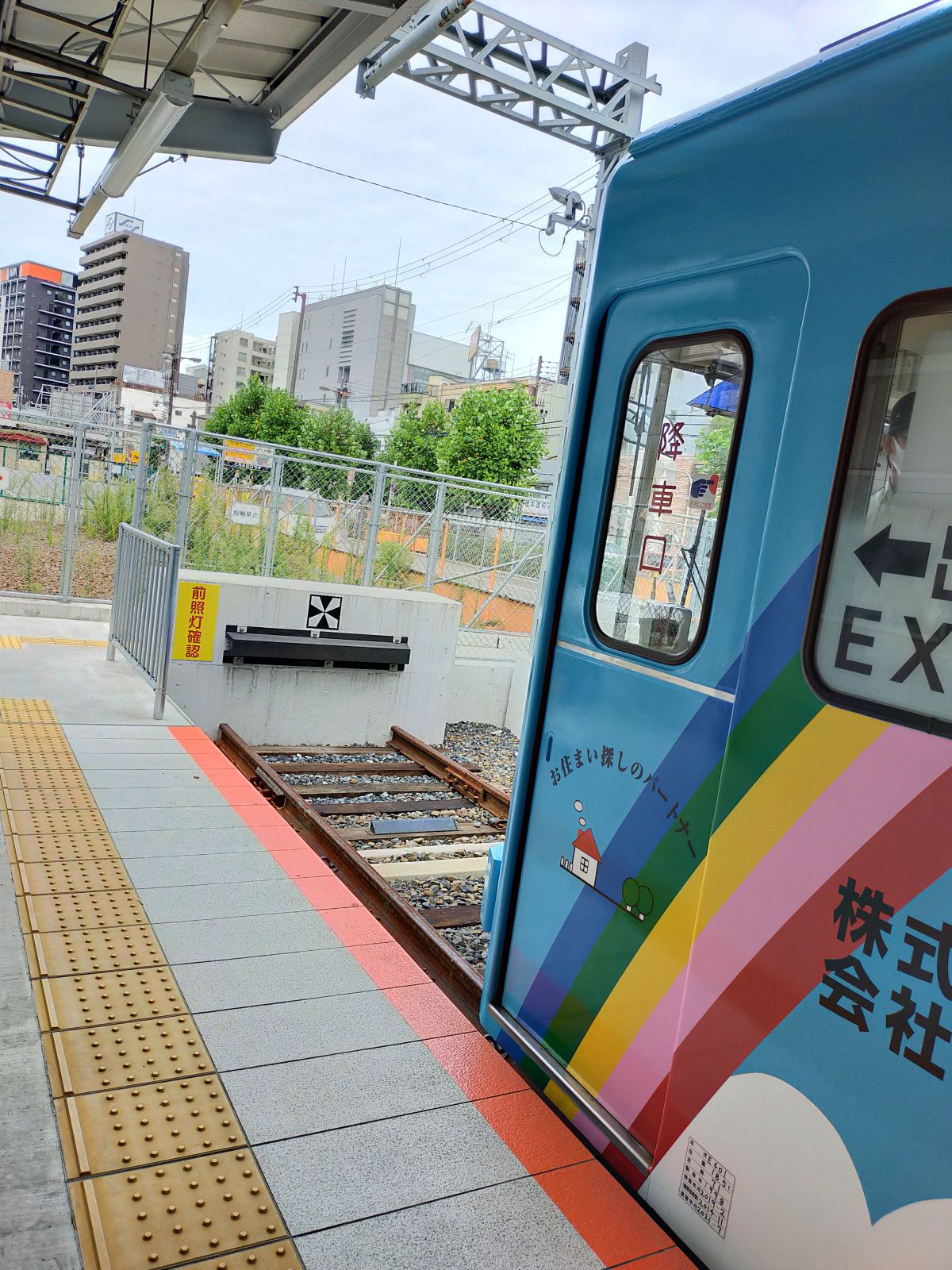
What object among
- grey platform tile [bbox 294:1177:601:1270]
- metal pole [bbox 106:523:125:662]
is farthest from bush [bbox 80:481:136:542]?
grey platform tile [bbox 294:1177:601:1270]

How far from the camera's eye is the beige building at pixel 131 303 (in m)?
131

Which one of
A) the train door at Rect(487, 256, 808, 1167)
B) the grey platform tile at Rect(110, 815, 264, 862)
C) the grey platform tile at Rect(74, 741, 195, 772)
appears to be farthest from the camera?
the grey platform tile at Rect(74, 741, 195, 772)

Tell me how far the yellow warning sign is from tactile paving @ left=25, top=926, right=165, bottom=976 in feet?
17.0

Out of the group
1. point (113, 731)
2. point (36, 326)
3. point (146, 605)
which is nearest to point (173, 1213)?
point (113, 731)

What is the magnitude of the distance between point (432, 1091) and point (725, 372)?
8.06 ft

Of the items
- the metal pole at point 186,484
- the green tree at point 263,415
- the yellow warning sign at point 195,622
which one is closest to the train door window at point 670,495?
the yellow warning sign at point 195,622

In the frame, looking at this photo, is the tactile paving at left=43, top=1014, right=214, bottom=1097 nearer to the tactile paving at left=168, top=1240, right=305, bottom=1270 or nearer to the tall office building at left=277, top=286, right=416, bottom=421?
the tactile paving at left=168, top=1240, right=305, bottom=1270

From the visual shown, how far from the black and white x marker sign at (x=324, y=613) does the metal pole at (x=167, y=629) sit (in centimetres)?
234

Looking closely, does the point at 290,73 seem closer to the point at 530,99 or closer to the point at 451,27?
the point at 451,27

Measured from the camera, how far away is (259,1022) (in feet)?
10.8

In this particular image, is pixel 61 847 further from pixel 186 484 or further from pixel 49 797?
pixel 186 484

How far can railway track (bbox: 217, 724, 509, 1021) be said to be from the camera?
5266mm

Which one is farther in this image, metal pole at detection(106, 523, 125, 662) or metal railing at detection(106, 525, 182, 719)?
metal pole at detection(106, 523, 125, 662)

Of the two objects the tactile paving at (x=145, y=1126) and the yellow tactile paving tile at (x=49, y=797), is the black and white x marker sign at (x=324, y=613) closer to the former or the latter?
the yellow tactile paving tile at (x=49, y=797)
